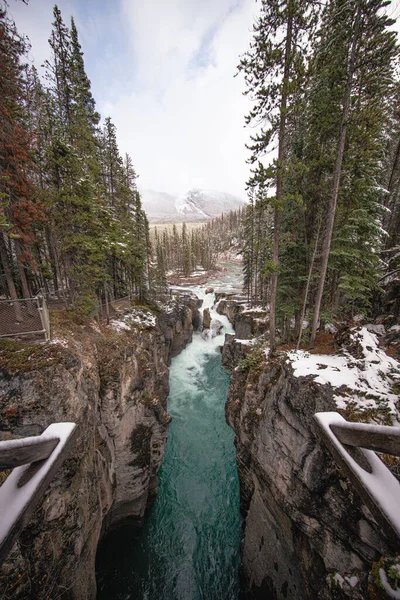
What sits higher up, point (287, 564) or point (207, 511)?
point (287, 564)

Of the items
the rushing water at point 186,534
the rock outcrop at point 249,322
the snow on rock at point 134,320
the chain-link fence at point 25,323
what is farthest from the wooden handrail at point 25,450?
the rock outcrop at point 249,322

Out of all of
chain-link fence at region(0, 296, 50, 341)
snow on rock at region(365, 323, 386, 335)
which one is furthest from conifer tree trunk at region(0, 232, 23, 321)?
snow on rock at region(365, 323, 386, 335)

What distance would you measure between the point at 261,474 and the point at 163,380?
979 cm

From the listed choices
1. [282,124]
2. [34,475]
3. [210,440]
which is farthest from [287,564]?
[282,124]

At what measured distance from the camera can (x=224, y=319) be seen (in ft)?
108

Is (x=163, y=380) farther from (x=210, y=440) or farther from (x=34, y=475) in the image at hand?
A: (x=34, y=475)

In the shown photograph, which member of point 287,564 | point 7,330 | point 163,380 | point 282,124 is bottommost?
point 287,564

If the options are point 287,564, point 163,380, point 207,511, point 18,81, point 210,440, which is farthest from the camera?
point 163,380

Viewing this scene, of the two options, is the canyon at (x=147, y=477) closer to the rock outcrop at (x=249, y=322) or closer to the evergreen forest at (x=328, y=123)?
the evergreen forest at (x=328, y=123)

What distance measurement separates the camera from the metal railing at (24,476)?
1.70 meters

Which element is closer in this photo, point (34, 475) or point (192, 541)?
point (34, 475)

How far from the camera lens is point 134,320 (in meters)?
14.9

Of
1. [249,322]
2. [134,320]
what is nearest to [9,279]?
[134,320]

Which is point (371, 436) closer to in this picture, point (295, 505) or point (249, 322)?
point (295, 505)
